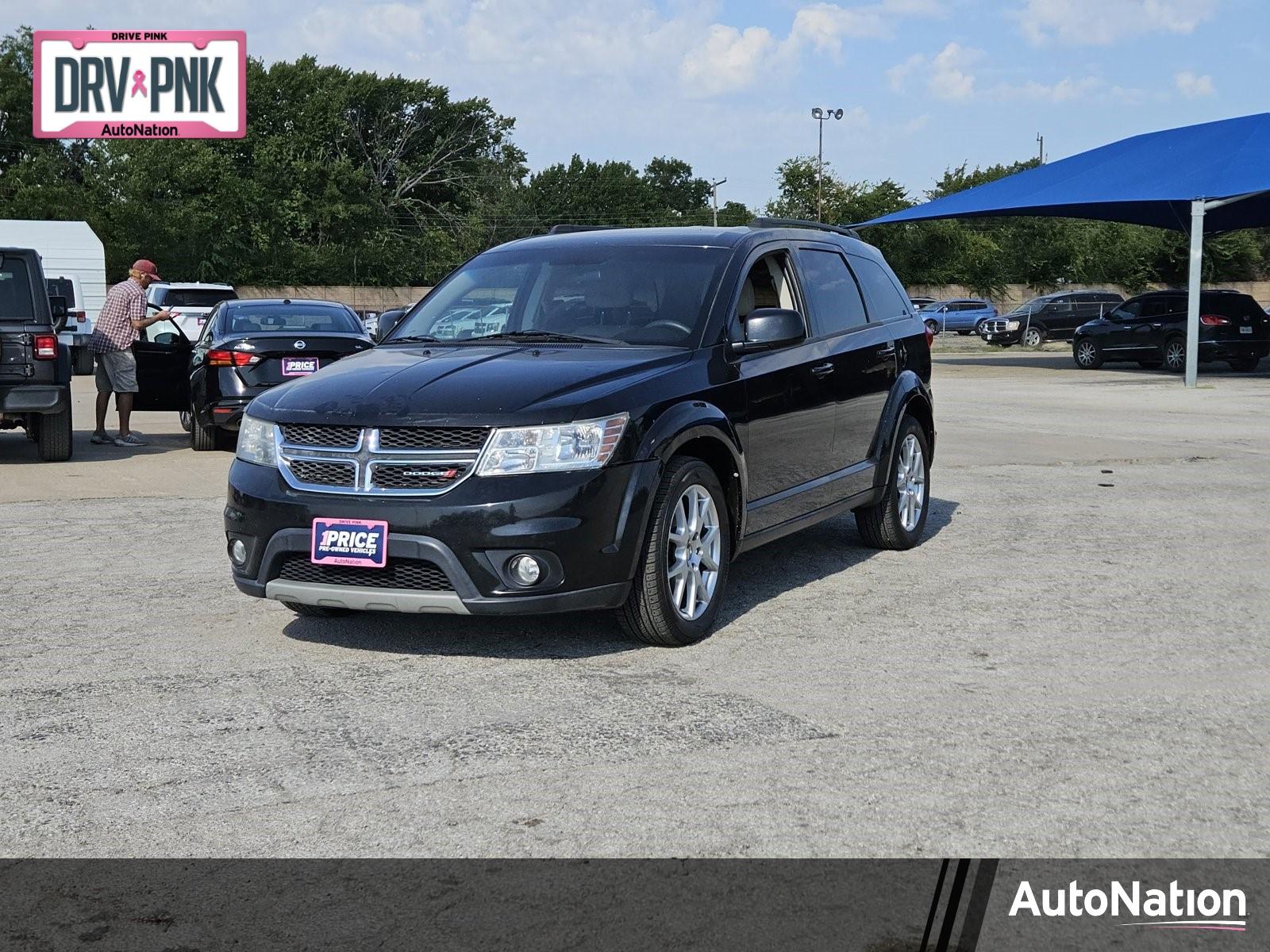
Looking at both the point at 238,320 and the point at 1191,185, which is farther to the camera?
the point at 1191,185

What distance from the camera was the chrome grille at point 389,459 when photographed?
5.72 m

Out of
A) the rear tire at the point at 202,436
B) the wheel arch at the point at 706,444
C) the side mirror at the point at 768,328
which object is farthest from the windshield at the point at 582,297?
the rear tire at the point at 202,436

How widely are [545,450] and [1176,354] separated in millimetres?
27192

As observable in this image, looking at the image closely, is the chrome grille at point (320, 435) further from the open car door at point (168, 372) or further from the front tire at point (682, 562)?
the open car door at point (168, 372)

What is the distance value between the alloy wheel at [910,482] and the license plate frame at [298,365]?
670 cm

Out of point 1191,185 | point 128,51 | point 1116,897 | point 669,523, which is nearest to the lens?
point 1116,897

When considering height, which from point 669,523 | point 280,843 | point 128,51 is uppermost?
point 128,51

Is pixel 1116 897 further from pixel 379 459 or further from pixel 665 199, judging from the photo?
pixel 665 199

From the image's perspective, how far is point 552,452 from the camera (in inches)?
225

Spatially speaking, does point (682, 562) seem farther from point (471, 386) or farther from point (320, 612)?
point (320, 612)

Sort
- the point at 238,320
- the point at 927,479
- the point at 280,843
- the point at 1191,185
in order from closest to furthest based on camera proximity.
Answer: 1. the point at 280,843
2. the point at 927,479
3. the point at 238,320
4. the point at 1191,185

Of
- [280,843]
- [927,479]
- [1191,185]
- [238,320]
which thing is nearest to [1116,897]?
[280,843]

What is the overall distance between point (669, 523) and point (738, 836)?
2.23 metres

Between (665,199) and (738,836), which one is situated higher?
(665,199)
